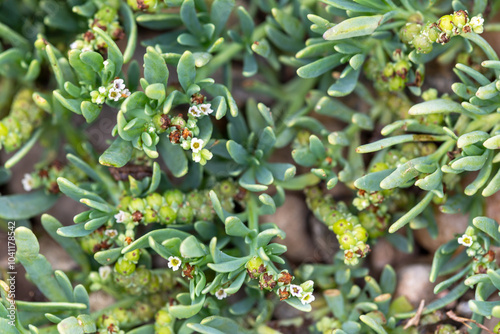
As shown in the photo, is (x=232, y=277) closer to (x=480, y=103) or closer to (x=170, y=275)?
(x=170, y=275)

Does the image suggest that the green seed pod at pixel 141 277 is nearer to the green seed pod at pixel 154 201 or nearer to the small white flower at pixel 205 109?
the green seed pod at pixel 154 201

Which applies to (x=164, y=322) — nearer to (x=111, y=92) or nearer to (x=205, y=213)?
(x=205, y=213)

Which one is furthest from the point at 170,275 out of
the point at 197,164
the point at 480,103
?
the point at 480,103

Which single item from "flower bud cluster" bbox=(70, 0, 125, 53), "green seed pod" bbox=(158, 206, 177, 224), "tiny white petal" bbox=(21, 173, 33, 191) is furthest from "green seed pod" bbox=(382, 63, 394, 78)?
"tiny white petal" bbox=(21, 173, 33, 191)

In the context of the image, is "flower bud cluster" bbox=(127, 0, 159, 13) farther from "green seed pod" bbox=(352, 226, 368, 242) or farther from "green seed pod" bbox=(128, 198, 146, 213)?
"green seed pod" bbox=(352, 226, 368, 242)

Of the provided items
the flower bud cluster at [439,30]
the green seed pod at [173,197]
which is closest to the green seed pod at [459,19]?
the flower bud cluster at [439,30]

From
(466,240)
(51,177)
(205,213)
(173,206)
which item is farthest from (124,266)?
(466,240)
